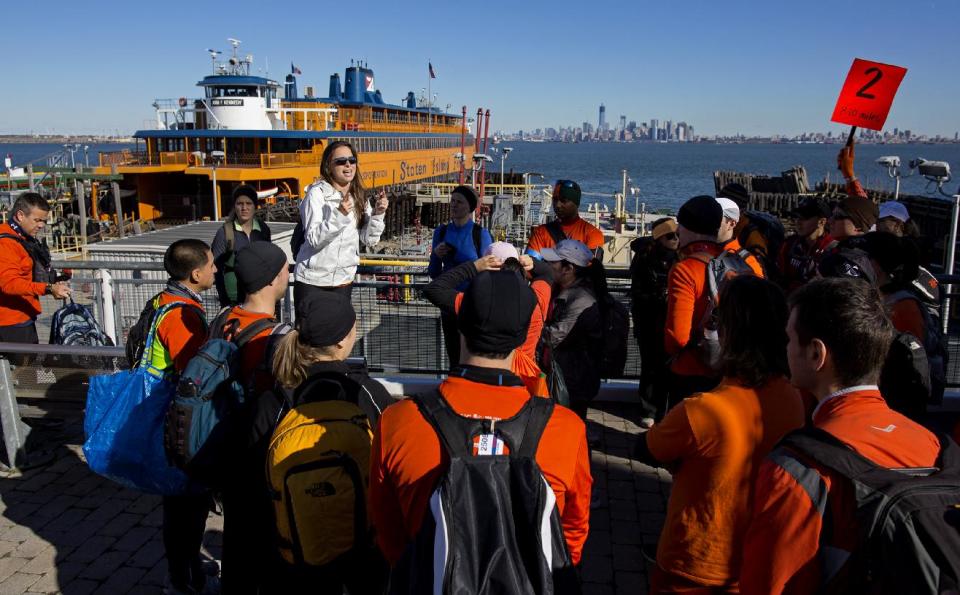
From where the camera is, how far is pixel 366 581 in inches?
107

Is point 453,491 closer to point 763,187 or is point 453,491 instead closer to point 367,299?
point 367,299

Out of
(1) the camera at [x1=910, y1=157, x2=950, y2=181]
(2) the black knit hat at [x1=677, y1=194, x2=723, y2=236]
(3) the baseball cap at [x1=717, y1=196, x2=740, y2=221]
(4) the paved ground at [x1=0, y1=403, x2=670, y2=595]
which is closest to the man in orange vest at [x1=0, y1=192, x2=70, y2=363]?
(4) the paved ground at [x1=0, y1=403, x2=670, y2=595]

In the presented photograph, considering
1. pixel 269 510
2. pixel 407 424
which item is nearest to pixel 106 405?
pixel 269 510

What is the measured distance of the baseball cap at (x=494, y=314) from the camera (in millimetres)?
2217

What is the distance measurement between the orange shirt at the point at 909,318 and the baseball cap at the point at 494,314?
7.69 ft

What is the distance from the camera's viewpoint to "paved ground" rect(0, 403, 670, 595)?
13.0 ft

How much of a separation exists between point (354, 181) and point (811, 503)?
14.2 ft

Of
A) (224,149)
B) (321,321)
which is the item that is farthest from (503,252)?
(224,149)

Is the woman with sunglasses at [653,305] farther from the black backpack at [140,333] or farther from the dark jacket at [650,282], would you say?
the black backpack at [140,333]

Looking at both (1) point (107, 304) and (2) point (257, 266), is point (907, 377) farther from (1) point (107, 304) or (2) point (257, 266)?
(1) point (107, 304)

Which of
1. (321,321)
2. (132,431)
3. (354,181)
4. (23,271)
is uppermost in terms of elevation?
(354,181)

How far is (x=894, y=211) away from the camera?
5.45 metres

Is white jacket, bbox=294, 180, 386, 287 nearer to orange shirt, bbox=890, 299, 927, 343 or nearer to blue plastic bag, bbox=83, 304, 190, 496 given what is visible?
blue plastic bag, bbox=83, 304, 190, 496

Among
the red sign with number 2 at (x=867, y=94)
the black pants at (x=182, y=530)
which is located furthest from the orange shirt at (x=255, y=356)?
the red sign with number 2 at (x=867, y=94)
